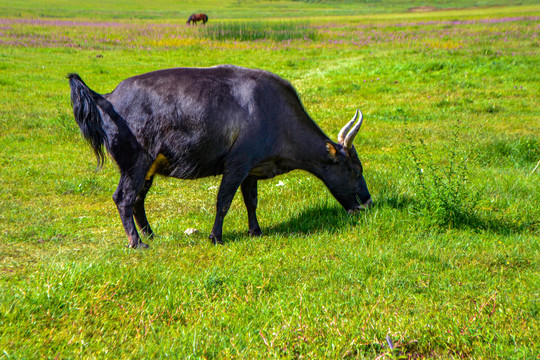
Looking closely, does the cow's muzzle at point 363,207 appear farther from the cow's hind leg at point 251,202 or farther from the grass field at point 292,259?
the cow's hind leg at point 251,202

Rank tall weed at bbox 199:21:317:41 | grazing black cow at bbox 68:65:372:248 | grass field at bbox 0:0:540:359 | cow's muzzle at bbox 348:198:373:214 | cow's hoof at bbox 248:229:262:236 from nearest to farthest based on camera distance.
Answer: grass field at bbox 0:0:540:359 → grazing black cow at bbox 68:65:372:248 → cow's hoof at bbox 248:229:262:236 → cow's muzzle at bbox 348:198:373:214 → tall weed at bbox 199:21:317:41

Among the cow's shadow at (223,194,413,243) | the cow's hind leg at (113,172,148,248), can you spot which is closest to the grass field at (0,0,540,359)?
the cow's shadow at (223,194,413,243)

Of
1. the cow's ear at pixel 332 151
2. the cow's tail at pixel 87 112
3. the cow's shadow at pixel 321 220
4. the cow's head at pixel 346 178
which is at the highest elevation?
the cow's tail at pixel 87 112

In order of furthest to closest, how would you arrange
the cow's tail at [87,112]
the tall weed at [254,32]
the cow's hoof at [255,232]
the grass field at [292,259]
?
the tall weed at [254,32] < the cow's hoof at [255,232] < the cow's tail at [87,112] < the grass field at [292,259]

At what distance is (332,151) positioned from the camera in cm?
714

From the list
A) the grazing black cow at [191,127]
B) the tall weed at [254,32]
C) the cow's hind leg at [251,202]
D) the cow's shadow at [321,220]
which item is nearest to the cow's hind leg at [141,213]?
the grazing black cow at [191,127]

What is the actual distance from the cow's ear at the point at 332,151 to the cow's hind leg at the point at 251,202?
115 cm

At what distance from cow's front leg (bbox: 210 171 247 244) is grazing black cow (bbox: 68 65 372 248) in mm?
13

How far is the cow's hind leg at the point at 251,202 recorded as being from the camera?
716 centimetres

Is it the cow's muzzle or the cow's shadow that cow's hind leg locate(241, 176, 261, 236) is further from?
the cow's muzzle

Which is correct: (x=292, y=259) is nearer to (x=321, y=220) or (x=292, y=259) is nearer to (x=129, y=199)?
(x=321, y=220)

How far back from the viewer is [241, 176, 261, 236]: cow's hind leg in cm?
716

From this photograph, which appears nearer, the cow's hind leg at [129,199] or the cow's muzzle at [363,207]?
the cow's hind leg at [129,199]

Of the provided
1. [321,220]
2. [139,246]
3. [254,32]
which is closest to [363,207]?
[321,220]
